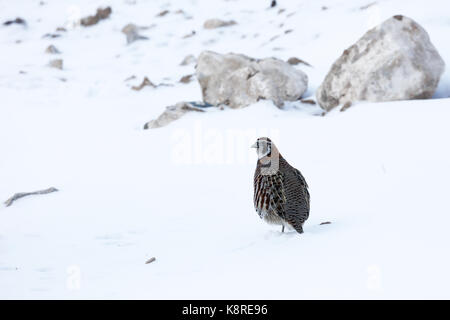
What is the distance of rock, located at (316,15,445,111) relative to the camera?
33.0 feet

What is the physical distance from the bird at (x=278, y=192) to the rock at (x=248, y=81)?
23.4 feet

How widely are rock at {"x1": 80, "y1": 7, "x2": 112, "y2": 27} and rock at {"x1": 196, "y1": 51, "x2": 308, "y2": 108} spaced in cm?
1426

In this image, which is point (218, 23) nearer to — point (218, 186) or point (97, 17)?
point (97, 17)

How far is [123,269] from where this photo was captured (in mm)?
4758

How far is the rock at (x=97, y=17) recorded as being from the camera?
84.3 feet

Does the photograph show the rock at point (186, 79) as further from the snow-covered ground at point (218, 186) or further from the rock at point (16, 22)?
the rock at point (16, 22)

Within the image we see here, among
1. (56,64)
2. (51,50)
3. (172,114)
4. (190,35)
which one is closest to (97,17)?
(51,50)

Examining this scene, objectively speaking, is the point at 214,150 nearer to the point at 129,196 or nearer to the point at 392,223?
the point at 129,196

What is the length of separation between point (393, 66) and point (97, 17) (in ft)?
65.1

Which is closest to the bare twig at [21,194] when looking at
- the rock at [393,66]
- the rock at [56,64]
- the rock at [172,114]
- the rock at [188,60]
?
the rock at [172,114]
